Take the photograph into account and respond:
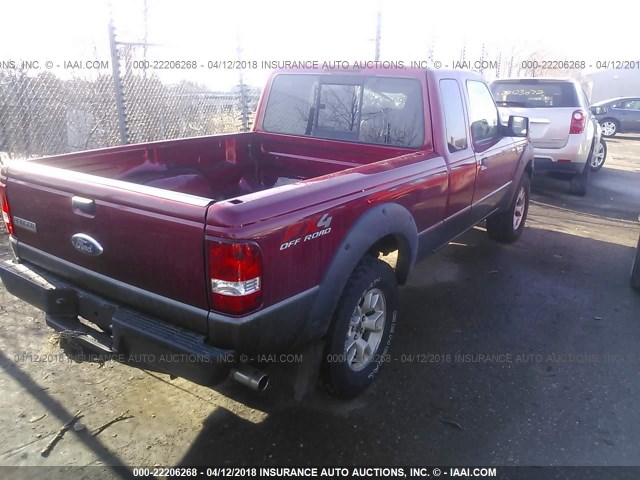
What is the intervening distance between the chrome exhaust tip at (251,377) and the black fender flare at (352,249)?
1.21ft

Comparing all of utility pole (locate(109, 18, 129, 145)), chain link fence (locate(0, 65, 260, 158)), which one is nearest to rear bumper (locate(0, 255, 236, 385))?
utility pole (locate(109, 18, 129, 145))

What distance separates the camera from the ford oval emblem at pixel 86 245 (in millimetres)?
2488

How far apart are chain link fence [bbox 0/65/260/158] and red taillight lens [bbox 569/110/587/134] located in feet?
16.8

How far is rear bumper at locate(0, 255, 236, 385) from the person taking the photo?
221cm

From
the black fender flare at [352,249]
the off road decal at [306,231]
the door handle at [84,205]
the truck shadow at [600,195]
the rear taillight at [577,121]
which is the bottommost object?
the truck shadow at [600,195]

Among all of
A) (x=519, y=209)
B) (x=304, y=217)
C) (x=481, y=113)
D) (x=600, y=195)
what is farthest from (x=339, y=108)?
(x=600, y=195)

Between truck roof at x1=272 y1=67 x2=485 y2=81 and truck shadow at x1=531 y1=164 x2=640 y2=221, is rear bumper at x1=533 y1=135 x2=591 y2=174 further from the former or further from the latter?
truck roof at x1=272 y1=67 x2=485 y2=81

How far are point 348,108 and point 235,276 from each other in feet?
7.73

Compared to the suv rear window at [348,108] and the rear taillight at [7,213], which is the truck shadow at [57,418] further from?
the suv rear window at [348,108]

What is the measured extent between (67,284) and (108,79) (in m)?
5.04

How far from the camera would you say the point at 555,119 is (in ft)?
26.7

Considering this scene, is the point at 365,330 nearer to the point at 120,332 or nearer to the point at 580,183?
the point at 120,332

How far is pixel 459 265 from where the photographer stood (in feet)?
17.7

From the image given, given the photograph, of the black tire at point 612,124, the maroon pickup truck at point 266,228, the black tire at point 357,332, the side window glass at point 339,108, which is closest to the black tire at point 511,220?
the maroon pickup truck at point 266,228
